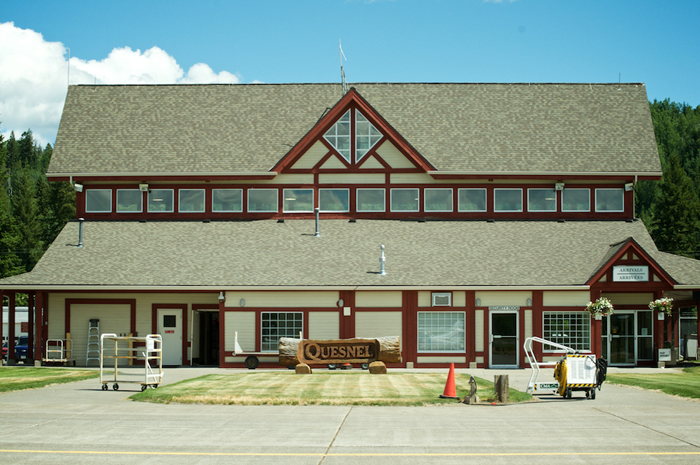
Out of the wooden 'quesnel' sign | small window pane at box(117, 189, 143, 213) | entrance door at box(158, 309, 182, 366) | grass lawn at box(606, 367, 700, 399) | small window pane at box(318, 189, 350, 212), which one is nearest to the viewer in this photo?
grass lawn at box(606, 367, 700, 399)

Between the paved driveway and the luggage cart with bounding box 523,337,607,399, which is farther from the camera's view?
the luggage cart with bounding box 523,337,607,399

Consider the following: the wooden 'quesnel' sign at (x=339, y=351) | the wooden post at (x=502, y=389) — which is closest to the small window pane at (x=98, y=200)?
the wooden 'quesnel' sign at (x=339, y=351)

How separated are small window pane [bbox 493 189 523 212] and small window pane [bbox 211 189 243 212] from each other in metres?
12.1

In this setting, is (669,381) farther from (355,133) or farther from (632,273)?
(355,133)

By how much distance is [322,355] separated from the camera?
1029 inches

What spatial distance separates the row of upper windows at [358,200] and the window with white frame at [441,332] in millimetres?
6390

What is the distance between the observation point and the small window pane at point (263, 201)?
109ft

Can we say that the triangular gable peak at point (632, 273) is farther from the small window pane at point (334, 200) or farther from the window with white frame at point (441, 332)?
the small window pane at point (334, 200)

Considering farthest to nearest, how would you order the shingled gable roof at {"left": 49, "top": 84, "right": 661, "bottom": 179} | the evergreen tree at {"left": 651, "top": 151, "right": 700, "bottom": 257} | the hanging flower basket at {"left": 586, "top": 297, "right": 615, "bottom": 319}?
the evergreen tree at {"left": 651, "top": 151, "right": 700, "bottom": 257}
the shingled gable roof at {"left": 49, "top": 84, "right": 661, "bottom": 179}
the hanging flower basket at {"left": 586, "top": 297, "right": 615, "bottom": 319}

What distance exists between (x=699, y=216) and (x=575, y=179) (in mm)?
47847

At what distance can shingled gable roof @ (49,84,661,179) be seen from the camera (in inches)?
1319

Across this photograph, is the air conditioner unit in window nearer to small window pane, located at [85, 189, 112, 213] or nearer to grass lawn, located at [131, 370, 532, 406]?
grass lawn, located at [131, 370, 532, 406]

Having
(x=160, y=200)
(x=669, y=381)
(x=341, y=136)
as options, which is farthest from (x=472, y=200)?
(x=160, y=200)

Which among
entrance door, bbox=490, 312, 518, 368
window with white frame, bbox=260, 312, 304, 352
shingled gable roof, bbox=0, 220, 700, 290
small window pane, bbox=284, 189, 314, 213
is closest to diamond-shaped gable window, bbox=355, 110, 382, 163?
small window pane, bbox=284, 189, 314, 213
